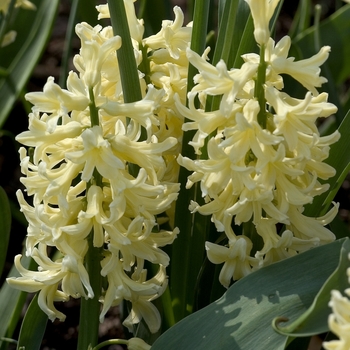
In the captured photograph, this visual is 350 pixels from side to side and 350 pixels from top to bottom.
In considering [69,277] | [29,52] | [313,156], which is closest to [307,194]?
[313,156]

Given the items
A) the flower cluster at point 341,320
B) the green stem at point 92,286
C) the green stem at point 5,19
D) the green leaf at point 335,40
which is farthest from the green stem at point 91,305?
the green leaf at point 335,40

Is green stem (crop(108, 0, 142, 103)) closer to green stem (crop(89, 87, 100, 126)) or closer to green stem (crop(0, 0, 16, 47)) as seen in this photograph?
green stem (crop(89, 87, 100, 126))

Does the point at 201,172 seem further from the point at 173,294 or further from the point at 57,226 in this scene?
the point at 173,294

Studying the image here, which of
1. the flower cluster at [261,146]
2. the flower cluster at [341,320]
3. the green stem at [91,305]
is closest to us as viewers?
the flower cluster at [341,320]

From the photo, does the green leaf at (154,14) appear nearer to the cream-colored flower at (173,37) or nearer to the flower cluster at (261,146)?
the cream-colored flower at (173,37)

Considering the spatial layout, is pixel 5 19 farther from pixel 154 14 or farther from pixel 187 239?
pixel 187 239

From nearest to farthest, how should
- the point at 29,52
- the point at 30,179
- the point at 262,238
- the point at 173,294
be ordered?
1. the point at 30,179
2. the point at 262,238
3. the point at 173,294
4. the point at 29,52

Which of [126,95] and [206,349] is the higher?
[126,95]
